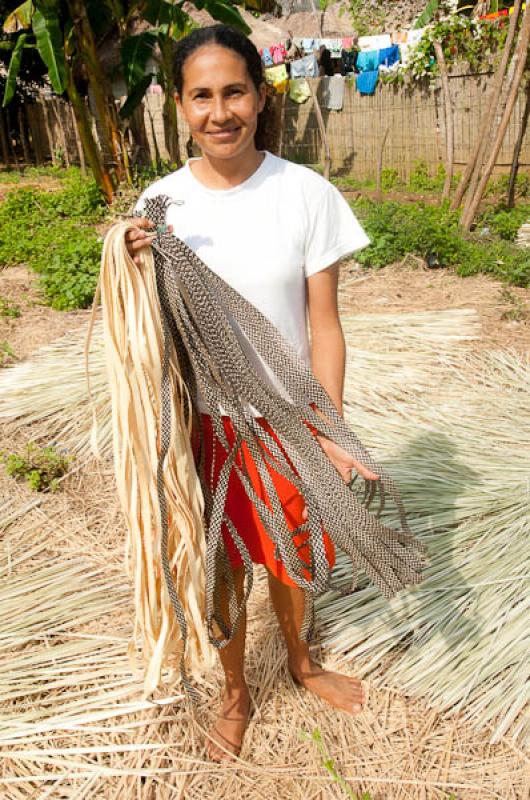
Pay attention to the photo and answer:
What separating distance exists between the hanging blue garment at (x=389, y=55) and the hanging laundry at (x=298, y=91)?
5.29ft

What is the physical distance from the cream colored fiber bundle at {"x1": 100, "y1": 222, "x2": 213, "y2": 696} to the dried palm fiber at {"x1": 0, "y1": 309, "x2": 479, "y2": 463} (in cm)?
165

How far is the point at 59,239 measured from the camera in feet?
20.6

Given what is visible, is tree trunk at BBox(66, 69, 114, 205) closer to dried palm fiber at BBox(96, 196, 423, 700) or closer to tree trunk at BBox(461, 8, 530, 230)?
tree trunk at BBox(461, 8, 530, 230)

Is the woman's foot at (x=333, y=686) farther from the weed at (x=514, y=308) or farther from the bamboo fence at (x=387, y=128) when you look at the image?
the bamboo fence at (x=387, y=128)

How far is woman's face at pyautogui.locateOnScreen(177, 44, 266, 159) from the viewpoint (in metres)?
1.33

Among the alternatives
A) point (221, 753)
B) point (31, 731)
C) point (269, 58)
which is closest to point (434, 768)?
point (221, 753)

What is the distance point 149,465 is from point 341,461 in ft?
1.34

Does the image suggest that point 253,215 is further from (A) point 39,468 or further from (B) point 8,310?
(B) point 8,310

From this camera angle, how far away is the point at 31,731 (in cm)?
172

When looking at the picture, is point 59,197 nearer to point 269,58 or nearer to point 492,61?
point 492,61

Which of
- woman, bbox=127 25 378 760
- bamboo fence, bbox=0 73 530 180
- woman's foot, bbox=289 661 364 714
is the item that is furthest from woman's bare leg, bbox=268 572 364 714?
bamboo fence, bbox=0 73 530 180

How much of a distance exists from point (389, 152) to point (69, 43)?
15.5 ft

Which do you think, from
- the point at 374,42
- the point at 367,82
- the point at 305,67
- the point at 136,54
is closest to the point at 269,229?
the point at 136,54

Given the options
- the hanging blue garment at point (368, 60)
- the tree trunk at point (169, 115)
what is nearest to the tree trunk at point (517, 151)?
the tree trunk at point (169, 115)
